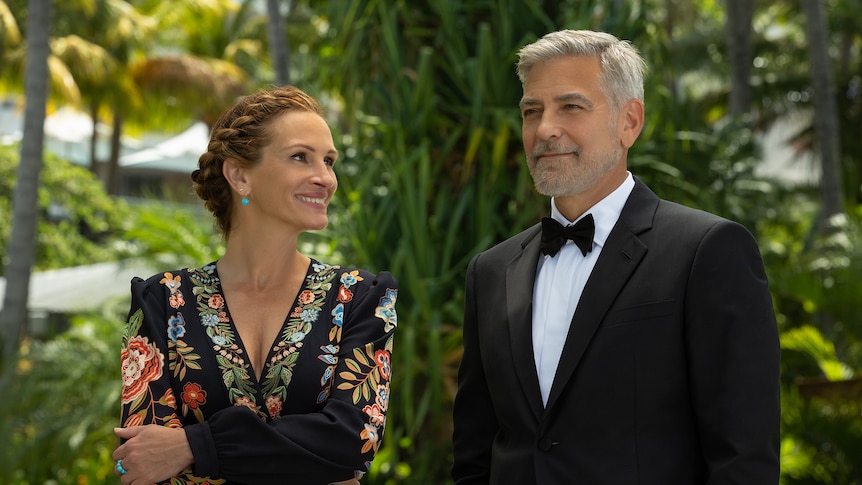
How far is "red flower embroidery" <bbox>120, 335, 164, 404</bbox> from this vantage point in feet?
7.74

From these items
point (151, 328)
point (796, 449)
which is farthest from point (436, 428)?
point (151, 328)

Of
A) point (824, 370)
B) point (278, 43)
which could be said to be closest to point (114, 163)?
point (278, 43)

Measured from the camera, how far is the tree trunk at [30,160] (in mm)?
8906

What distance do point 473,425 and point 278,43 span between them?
6803 millimetres

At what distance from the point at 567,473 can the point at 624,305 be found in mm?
379

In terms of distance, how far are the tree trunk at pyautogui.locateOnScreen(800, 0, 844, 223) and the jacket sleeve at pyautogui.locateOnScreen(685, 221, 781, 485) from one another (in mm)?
10990

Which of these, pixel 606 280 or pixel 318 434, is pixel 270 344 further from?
Answer: pixel 606 280

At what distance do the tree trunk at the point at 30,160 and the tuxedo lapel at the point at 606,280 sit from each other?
749 centimetres

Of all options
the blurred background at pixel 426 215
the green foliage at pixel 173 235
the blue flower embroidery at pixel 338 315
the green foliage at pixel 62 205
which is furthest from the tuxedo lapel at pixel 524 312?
the green foliage at pixel 62 205

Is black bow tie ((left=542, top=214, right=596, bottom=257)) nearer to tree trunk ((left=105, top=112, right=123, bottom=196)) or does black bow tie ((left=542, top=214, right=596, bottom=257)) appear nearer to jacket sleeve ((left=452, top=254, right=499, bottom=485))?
jacket sleeve ((left=452, top=254, right=499, bottom=485))

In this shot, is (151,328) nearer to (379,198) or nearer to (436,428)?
(436,428)

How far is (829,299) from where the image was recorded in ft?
22.6

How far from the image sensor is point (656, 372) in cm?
219

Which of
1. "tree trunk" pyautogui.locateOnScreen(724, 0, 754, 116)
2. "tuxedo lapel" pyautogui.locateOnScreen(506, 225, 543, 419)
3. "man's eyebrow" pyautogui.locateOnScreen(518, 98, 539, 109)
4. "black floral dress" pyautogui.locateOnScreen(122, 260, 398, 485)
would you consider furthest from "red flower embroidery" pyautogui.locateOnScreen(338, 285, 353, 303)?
"tree trunk" pyautogui.locateOnScreen(724, 0, 754, 116)
